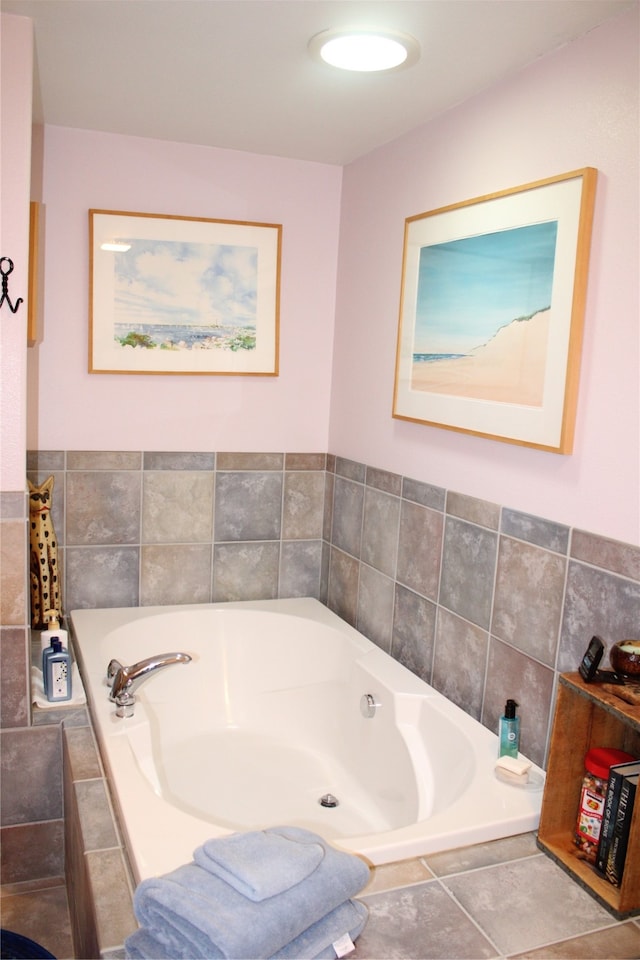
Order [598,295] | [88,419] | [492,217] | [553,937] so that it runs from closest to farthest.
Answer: [553,937] < [598,295] < [492,217] < [88,419]

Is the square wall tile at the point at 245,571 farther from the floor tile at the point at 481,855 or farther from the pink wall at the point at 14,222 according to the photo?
the floor tile at the point at 481,855

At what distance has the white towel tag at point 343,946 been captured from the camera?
148 centimetres

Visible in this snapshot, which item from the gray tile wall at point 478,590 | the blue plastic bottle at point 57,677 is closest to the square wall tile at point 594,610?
the gray tile wall at point 478,590

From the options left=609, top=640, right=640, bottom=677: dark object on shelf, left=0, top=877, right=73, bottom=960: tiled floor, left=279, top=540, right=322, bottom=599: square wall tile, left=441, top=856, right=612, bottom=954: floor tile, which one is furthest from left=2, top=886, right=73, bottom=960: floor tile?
left=609, top=640, right=640, bottom=677: dark object on shelf

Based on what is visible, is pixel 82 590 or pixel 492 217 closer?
pixel 492 217

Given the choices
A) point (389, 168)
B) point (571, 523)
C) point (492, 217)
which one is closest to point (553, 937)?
point (571, 523)

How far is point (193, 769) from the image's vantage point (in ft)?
9.13

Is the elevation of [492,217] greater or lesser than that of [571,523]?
greater

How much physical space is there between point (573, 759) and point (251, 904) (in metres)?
0.80

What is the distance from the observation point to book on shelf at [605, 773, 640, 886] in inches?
63.9

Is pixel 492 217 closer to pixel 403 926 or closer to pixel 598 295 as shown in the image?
pixel 598 295

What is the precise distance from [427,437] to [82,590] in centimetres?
147

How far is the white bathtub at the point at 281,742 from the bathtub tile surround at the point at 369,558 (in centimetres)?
11

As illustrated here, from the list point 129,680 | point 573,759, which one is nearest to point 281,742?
point 129,680
